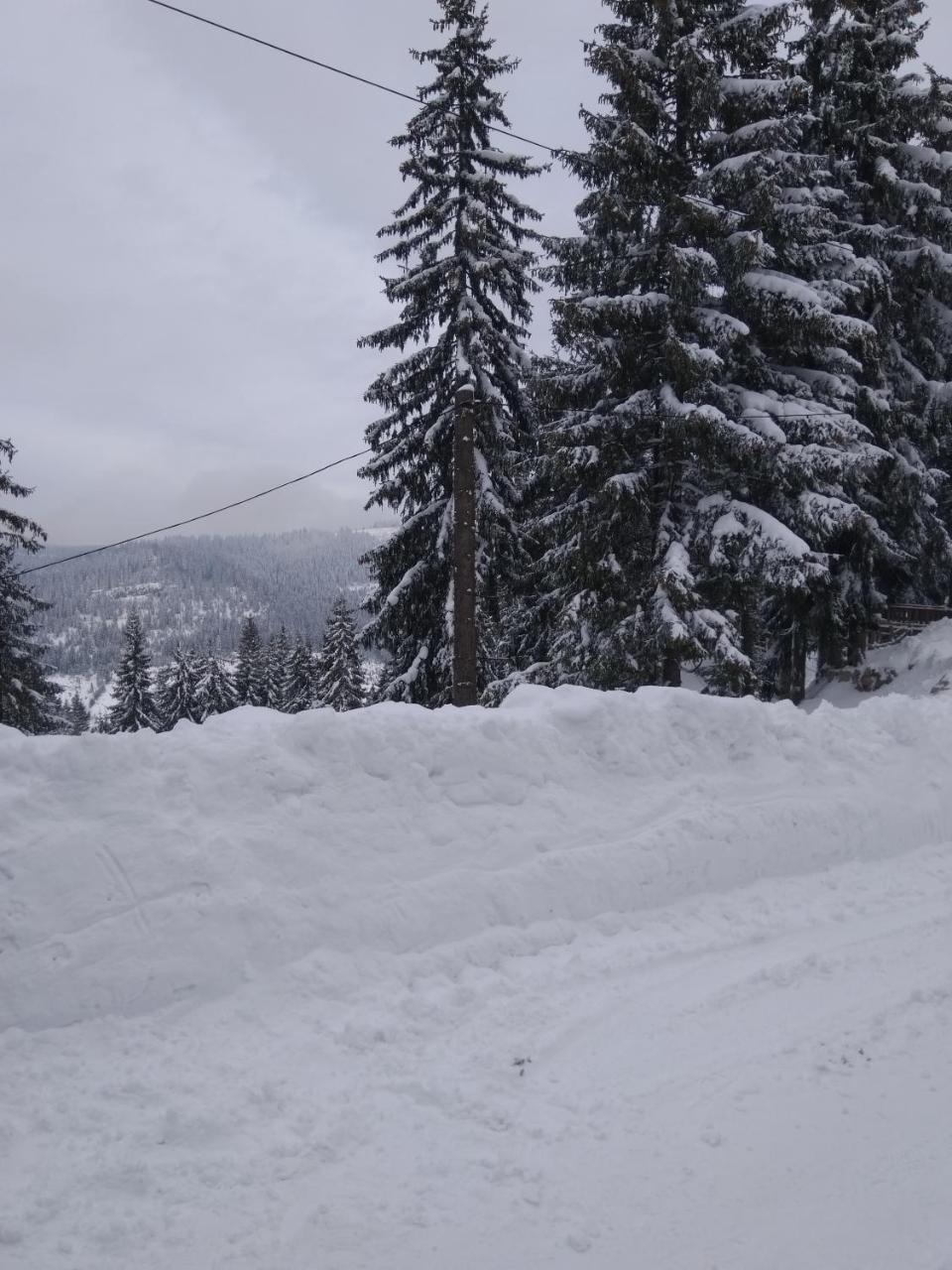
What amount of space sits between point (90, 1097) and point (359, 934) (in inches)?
69.0

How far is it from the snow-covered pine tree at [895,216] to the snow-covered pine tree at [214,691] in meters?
44.4

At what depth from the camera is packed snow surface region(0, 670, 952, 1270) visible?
2.96 metres

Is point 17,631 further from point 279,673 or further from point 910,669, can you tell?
point 279,673

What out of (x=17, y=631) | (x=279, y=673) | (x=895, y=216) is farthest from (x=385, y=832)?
(x=279, y=673)

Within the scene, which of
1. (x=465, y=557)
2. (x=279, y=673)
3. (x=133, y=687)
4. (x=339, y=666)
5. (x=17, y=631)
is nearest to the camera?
(x=465, y=557)

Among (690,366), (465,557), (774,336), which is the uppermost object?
(774,336)

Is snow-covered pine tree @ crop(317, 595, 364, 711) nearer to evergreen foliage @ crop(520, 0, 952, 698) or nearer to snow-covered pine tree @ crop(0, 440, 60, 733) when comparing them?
snow-covered pine tree @ crop(0, 440, 60, 733)

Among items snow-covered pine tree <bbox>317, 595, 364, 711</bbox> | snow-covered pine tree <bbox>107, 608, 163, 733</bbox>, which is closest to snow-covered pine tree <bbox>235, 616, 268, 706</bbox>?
snow-covered pine tree <bbox>107, 608, 163, 733</bbox>

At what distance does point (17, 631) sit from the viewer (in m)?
22.3

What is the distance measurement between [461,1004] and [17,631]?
22706 mm

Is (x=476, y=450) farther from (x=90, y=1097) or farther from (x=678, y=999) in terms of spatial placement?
(x=90, y=1097)

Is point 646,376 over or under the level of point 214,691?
over

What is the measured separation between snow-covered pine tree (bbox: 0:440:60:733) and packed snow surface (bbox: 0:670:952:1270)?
16.5m

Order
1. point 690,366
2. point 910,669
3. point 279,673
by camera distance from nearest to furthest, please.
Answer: point 690,366 < point 910,669 < point 279,673
